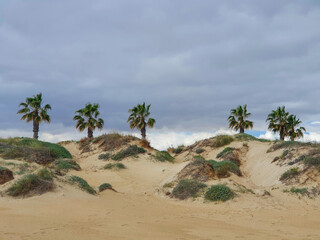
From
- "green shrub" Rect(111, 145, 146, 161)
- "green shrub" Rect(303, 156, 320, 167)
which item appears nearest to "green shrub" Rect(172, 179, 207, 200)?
"green shrub" Rect(303, 156, 320, 167)

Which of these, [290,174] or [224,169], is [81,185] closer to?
[224,169]

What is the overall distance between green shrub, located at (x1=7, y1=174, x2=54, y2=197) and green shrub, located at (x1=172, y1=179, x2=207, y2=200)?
20.6 ft

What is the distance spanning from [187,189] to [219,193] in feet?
6.01

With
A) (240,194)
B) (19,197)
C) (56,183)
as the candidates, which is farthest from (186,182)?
(19,197)

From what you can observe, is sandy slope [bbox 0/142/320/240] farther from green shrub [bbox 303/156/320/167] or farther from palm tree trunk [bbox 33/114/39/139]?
palm tree trunk [bbox 33/114/39/139]

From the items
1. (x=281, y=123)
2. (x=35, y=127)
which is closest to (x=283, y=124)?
(x=281, y=123)

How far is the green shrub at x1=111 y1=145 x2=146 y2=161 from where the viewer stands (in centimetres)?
2920

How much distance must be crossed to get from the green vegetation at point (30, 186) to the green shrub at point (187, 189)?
20.6ft

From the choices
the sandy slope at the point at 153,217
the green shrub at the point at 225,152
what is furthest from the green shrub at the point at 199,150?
the sandy slope at the point at 153,217

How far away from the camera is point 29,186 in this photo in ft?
38.5

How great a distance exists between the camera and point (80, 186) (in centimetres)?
1336

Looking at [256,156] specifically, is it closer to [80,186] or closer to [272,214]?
[272,214]

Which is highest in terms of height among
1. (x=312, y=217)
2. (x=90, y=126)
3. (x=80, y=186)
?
(x=90, y=126)

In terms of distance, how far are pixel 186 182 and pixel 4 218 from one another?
9.11m
